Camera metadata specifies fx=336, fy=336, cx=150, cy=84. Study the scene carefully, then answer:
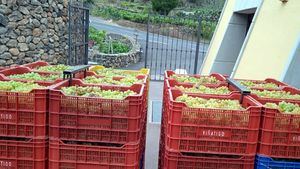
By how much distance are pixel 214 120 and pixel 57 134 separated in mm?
1184

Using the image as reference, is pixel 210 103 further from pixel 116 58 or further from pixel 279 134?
pixel 116 58

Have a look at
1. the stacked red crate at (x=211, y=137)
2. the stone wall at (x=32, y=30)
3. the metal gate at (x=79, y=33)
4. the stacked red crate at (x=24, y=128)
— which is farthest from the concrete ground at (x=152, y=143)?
the stone wall at (x=32, y=30)

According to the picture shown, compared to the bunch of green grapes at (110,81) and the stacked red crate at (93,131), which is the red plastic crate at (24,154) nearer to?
the stacked red crate at (93,131)

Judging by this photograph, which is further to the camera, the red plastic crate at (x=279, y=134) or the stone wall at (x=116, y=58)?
the stone wall at (x=116, y=58)

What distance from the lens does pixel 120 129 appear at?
98.2 inches

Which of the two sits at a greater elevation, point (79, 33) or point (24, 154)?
point (79, 33)

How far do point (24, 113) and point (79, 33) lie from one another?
6951 mm

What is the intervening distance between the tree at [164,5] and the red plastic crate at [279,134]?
22.5 m

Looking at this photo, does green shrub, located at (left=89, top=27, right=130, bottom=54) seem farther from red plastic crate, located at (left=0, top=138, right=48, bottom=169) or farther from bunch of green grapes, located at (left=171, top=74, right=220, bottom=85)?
red plastic crate, located at (left=0, top=138, right=48, bottom=169)

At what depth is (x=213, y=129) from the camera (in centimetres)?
253

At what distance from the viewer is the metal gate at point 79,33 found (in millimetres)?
8656

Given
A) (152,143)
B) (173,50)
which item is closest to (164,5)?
(173,50)

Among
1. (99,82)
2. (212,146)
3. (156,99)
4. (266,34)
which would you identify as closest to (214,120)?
(212,146)

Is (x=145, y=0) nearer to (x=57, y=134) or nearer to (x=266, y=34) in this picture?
(x=266, y=34)
